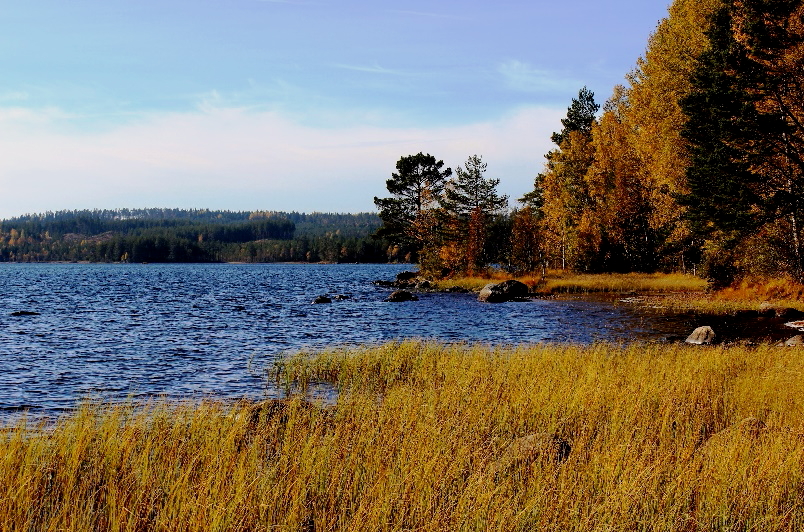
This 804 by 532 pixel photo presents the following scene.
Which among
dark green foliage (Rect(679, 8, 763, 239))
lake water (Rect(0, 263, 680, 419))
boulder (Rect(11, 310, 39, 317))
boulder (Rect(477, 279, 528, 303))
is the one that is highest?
dark green foliage (Rect(679, 8, 763, 239))

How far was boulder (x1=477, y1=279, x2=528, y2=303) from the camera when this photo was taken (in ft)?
162

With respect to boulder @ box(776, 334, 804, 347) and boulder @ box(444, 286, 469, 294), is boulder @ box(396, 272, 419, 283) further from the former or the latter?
boulder @ box(776, 334, 804, 347)

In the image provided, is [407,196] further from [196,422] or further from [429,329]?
[196,422]

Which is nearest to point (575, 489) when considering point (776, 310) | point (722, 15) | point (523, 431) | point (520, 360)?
point (523, 431)

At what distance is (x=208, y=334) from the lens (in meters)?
30.5

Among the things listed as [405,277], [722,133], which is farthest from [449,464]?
[405,277]

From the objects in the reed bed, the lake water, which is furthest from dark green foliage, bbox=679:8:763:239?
the reed bed

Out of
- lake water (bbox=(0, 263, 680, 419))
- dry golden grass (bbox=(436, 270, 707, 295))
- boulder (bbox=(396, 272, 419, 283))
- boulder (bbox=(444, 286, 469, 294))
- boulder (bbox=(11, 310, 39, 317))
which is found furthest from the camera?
boulder (bbox=(396, 272, 419, 283))

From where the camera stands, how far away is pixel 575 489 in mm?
7195

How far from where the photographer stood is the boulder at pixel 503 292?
1946 inches

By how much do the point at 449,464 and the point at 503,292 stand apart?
42711mm

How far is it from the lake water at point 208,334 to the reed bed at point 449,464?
471cm

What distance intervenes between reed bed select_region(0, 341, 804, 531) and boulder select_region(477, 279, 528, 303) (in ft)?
119

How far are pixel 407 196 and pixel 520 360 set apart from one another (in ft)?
199
